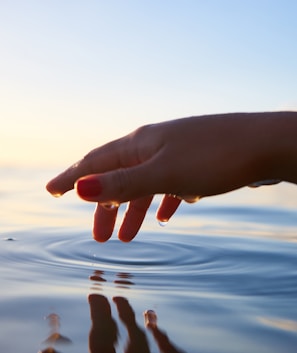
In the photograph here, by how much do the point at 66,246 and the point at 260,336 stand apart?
4.99 ft

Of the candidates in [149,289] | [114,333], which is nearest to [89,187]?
[114,333]

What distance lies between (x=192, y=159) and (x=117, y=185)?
0.24m

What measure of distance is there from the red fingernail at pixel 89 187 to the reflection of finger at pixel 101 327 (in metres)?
0.40

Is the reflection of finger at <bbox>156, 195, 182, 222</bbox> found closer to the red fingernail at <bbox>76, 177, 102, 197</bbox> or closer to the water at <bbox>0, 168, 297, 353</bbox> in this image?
the water at <bbox>0, 168, 297, 353</bbox>

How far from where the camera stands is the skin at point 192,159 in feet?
4.63

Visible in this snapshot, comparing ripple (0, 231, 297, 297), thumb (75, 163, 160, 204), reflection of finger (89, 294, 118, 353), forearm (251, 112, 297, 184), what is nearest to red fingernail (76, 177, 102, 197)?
thumb (75, 163, 160, 204)

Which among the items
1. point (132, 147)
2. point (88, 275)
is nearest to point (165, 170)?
point (132, 147)

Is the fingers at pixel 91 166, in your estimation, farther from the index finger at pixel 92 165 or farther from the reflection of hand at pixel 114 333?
the reflection of hand at pixel 114 333

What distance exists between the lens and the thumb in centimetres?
136

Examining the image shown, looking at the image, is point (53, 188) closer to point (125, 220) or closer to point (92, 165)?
point (92, 165)

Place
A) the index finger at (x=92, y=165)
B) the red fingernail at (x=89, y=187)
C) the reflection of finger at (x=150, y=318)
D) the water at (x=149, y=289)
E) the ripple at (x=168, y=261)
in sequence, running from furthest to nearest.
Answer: the ripple at (x=168, y=261) → the index finger at (x=92, y=165) → the reflection of finger at (x=150, y=318) → the water at (x=149, y=289) → the red fingernail at (x=89, y=187)

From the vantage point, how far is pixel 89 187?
4.44 ft

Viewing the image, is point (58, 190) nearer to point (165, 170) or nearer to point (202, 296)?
point (165, 170)

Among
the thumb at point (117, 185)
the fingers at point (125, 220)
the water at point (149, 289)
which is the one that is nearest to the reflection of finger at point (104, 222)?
the fingers at point (125, 220)
